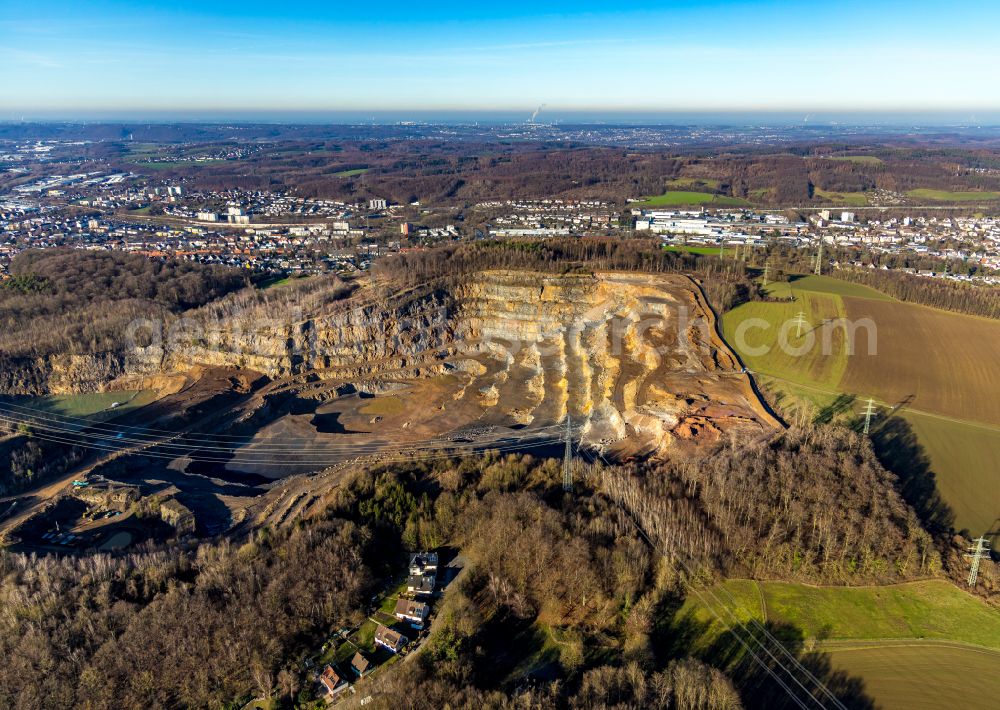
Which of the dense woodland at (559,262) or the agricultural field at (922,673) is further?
the dense woodland at (559,262)

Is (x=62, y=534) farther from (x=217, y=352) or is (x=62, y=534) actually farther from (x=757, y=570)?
(x=757, y=570)

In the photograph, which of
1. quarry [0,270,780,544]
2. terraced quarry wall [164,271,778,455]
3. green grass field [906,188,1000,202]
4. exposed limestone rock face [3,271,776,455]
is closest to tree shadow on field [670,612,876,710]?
quarry [0,270,780,544]

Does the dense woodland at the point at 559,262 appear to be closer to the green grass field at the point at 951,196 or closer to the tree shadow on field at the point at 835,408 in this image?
the tree shadow on field at the point at 835,408

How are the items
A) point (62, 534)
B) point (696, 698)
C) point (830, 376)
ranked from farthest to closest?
point (830, 376), point (62, 534), point (696, 698)

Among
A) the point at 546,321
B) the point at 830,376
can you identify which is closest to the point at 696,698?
the point at 830,376

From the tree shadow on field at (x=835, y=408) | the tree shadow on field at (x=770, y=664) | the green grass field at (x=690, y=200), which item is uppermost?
the green grass field at (x=690, y=200)

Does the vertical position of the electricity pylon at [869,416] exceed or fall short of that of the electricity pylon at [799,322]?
it falls short

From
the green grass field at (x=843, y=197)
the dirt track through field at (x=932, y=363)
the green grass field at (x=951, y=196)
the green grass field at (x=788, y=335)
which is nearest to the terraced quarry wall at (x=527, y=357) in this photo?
the green grass field at (x=788, y=335)

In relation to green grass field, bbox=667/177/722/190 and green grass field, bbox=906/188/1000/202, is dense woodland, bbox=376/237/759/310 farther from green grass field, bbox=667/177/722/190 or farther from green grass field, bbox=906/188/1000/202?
green grass field, bbox=906/188/1000/202
